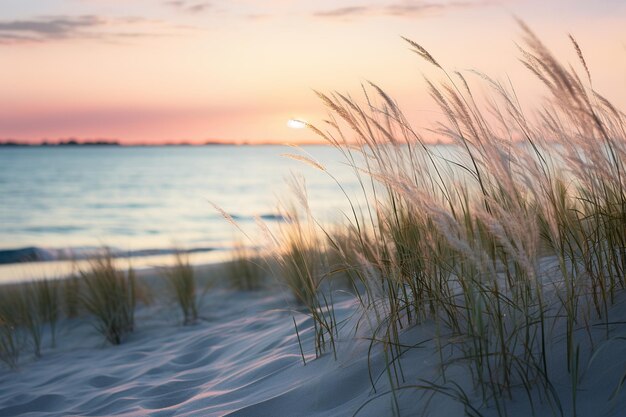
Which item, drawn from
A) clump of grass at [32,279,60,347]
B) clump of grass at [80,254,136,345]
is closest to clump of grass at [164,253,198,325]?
clump of grass at [80,254,136,345]

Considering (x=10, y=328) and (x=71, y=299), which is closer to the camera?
(x=10, y=328)

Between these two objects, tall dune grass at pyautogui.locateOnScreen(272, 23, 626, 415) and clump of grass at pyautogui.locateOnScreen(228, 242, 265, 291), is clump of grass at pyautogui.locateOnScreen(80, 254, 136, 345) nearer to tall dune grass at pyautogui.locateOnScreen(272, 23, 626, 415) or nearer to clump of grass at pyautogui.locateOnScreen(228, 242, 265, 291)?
clump of grass at pyautogui.locateOnScreen(228, 242, 265, 291)

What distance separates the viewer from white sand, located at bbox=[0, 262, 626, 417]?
1.99m

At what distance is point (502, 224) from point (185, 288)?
3650 millimetres

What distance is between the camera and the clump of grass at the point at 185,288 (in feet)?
17.0

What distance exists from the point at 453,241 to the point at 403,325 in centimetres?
100

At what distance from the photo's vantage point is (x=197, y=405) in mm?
2734

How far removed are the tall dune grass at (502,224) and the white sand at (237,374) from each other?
0.23 ft

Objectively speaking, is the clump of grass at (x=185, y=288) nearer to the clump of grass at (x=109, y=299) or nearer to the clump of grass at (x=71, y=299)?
the clump of grass at (x=109, y=299)

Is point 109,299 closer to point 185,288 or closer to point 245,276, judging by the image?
point 185,288

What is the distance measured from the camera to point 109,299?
187 inches

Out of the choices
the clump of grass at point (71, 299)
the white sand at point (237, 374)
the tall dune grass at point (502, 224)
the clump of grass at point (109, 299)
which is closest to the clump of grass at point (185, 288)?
the white sand at point (237, 374)

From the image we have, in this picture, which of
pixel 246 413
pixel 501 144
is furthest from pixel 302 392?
pixel 501 144

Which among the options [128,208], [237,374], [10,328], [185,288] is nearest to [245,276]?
[185,288]
